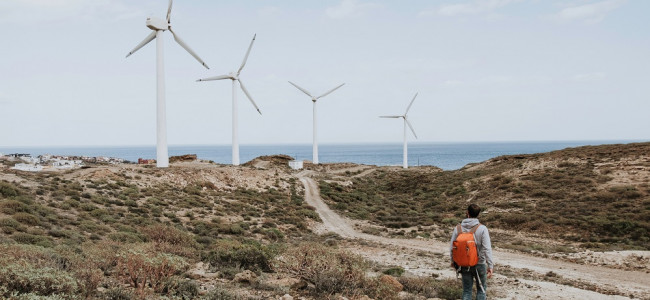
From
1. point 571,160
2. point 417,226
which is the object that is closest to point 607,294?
point 417,226

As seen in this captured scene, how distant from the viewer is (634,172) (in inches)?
1706

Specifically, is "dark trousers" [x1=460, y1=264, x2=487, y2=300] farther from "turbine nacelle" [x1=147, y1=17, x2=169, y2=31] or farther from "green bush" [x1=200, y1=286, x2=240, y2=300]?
"turbine nacelle" [x1=147, y1=17, x2=169, y2=31]

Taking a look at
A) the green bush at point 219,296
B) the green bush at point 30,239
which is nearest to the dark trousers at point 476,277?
the green bush at point 219,296

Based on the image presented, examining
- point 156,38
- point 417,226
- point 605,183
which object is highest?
point 156,38

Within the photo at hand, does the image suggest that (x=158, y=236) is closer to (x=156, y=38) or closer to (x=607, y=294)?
(x=607, y=294)

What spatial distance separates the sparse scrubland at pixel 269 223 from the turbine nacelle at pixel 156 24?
52.8ft

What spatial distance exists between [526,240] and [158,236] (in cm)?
2498

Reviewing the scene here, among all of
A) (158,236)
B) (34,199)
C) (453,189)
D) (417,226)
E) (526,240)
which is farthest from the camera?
(453,189)

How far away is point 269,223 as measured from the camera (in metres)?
32.6

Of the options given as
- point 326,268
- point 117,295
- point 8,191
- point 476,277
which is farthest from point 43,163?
point 476,277

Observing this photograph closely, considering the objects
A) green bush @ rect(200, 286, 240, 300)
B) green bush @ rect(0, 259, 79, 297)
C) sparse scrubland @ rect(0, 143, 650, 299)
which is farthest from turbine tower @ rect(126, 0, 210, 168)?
green bush @ rect(200, 286, 240, 300)

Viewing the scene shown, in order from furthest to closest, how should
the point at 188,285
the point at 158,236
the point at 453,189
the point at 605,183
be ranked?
the point at 453,189 → the point at 605,183 → the point at 158,236 → the point at 188,285

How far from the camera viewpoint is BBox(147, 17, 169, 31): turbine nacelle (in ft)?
Result: 150

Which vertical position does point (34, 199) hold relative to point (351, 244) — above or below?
above
